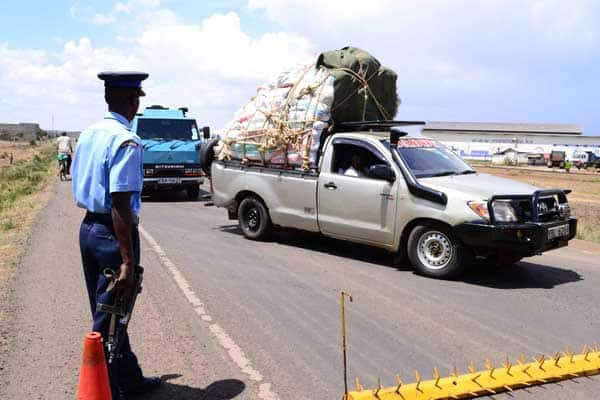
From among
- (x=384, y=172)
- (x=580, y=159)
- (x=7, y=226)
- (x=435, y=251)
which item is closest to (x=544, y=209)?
(x=435, y=251)

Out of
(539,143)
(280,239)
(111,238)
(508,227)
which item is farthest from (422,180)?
(539,143)

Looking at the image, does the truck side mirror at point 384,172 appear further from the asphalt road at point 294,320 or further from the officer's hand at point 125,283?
the officer's hand at point 125,283

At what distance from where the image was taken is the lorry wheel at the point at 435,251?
718 cm

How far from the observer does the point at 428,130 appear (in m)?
101

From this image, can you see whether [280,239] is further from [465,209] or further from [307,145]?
[465,209]

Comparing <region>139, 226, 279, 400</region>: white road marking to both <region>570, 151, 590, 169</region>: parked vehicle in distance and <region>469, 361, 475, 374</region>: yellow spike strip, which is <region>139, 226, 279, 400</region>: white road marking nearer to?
<region>469, 361, 475, 374</region>: yellow spike strip

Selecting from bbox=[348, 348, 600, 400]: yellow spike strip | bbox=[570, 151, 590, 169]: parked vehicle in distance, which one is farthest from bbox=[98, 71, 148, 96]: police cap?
bbox=[570, 151, 590, 169]: parked vehicle in distance

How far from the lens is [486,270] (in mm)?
7934

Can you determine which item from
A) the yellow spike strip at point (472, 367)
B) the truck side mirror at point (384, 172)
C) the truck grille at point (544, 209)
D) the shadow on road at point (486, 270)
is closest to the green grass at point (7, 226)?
the shadow on road at point (486, 270)

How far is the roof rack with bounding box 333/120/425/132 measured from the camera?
8.81 m

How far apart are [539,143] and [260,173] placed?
82514 mm

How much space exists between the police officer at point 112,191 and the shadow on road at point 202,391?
446 millimetres

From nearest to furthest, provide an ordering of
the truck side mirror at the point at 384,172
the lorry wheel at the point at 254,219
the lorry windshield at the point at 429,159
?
the truck side mirror at the point at 384,172 < the lorry windshield at the point at 429,159 < the lorry wheel at the point at 254,219

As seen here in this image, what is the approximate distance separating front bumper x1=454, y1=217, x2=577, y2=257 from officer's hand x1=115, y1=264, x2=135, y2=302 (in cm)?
463
